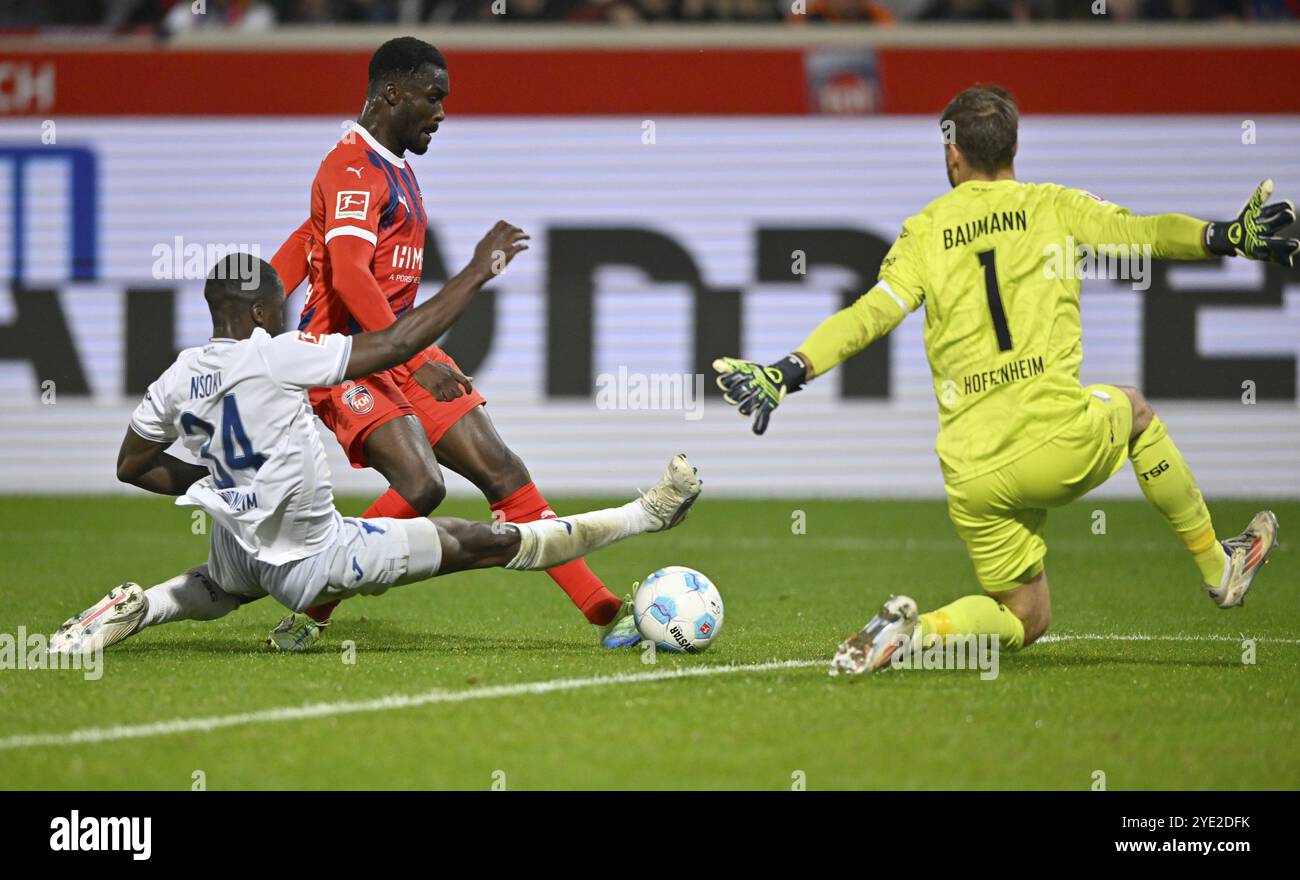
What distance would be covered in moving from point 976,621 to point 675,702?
124 cm

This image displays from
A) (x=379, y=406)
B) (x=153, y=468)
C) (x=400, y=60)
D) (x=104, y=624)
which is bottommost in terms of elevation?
(x=104, y=624)

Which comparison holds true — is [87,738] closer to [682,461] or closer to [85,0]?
[682,461]

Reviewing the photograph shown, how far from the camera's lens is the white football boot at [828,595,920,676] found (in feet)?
18.1

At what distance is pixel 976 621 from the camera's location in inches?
231

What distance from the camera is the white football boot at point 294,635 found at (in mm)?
6594

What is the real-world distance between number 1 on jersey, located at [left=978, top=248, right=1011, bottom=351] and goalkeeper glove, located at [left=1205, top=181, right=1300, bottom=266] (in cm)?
74

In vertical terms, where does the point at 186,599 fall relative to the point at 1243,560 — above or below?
below

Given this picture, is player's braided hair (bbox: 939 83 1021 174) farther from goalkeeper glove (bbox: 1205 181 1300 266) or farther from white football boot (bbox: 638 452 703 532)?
white football boot (bbox: 638 452 703 532)

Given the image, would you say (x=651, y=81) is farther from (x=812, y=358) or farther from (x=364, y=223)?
(x=812, y=358)

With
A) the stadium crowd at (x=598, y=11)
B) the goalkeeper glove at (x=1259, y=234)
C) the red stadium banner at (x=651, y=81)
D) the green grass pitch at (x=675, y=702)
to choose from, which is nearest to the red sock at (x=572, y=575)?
the green grass pitch at (x=675, y=702)

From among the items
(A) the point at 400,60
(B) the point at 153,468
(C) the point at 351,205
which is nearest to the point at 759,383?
(C) the point at 351,205

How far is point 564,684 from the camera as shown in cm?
564

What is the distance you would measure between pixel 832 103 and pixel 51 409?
7.69m

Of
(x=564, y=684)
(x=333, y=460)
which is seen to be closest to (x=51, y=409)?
(x=333, y=460)
